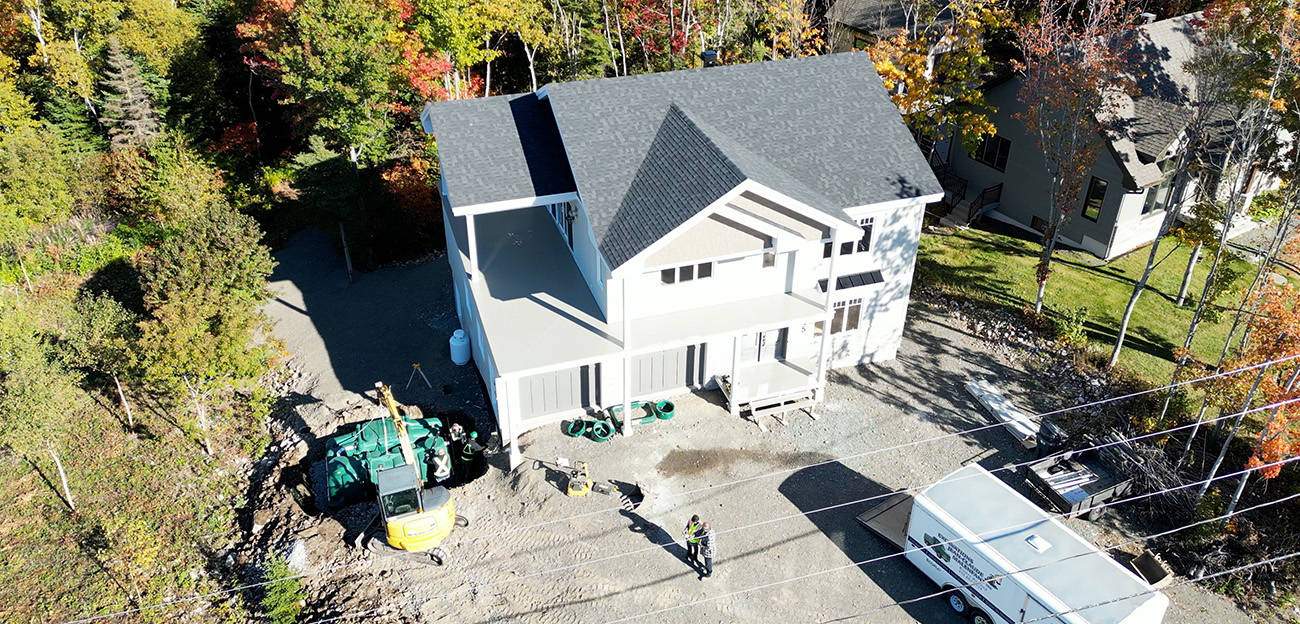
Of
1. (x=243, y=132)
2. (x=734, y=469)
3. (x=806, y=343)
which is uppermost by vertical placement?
(x=243, y=132)

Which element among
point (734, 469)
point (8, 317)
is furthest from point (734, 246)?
point (8, 317)

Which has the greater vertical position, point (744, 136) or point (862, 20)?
point (862, 20)

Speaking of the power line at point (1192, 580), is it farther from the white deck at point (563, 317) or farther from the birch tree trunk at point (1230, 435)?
the white deck at point (563, 317)

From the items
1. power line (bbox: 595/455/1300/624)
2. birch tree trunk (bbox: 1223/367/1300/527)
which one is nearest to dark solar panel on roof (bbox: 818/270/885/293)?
power line (bbox: 595/455/1300/624)

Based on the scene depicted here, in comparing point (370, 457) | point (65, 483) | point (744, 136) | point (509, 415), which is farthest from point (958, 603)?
point (65, 483)

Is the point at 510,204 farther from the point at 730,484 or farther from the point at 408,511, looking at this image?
the point at 730,484

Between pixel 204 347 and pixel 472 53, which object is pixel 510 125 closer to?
pixel 204 347
